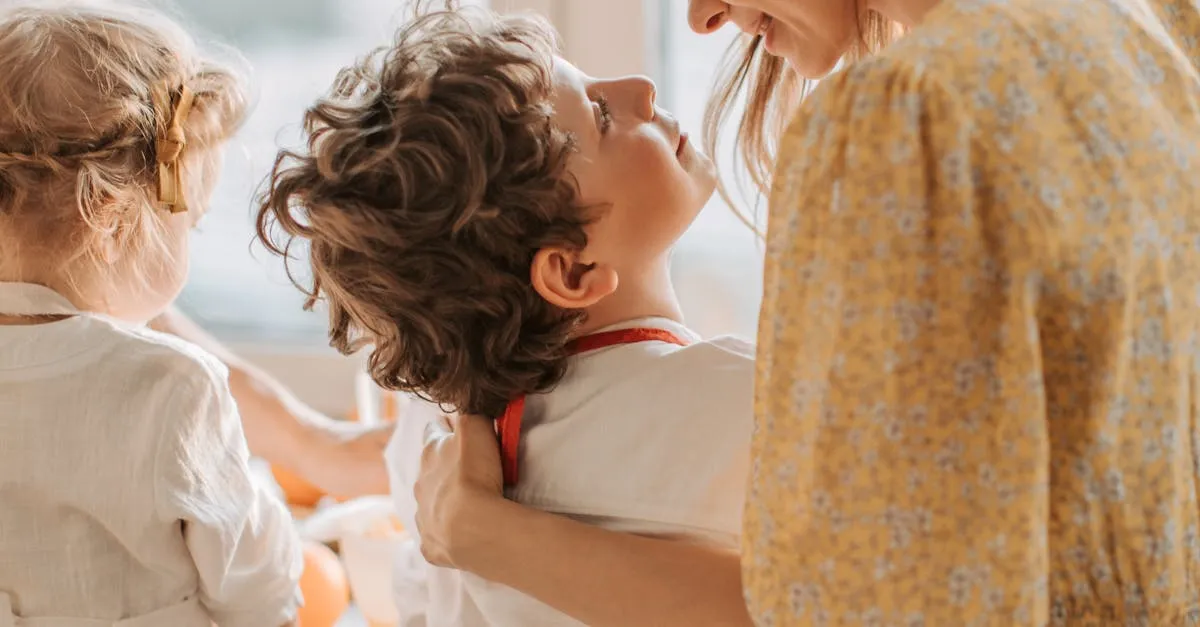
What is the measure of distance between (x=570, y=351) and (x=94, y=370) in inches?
18.0

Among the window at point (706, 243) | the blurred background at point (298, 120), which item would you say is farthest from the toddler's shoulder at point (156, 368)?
the window at point (706, 243)

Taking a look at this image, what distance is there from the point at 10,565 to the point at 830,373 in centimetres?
83

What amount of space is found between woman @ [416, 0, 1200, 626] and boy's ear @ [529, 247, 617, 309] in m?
0.28

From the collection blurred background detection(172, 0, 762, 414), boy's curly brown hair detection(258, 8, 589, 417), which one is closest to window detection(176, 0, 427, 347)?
blurred background detection(172, 0, 762, 414)

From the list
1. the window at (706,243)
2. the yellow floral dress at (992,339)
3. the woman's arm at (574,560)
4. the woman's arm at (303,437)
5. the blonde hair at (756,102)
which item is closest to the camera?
the yellow floral dress at (992,339)

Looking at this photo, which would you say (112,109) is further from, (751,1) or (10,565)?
(751,1)

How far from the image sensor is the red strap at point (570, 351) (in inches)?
44.1

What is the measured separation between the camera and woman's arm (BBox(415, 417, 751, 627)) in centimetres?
95

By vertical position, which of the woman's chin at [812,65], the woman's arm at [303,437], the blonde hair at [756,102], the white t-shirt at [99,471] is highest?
the woman's chin at [812,65]

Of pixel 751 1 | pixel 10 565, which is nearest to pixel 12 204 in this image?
pixel 10 565

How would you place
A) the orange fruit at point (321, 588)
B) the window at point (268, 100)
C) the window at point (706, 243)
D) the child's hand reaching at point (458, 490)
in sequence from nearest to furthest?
the child's hand reaching at point (458, 490) < the orange fruit at point (321, 588) < the window at point (706, 243) < the window at point (268, 100)

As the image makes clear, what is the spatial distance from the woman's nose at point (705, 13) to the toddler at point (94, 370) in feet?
1.71

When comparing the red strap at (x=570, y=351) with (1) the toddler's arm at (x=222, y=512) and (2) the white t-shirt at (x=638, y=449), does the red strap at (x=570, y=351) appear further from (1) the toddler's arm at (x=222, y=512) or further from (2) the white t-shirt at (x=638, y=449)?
(1) the toddler's arm at (x=222, y=512)

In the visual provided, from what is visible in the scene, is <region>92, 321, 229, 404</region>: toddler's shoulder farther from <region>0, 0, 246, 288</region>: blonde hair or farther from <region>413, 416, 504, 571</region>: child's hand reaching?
<region>413, 416, 504, 571</region>: child's hand reaching
